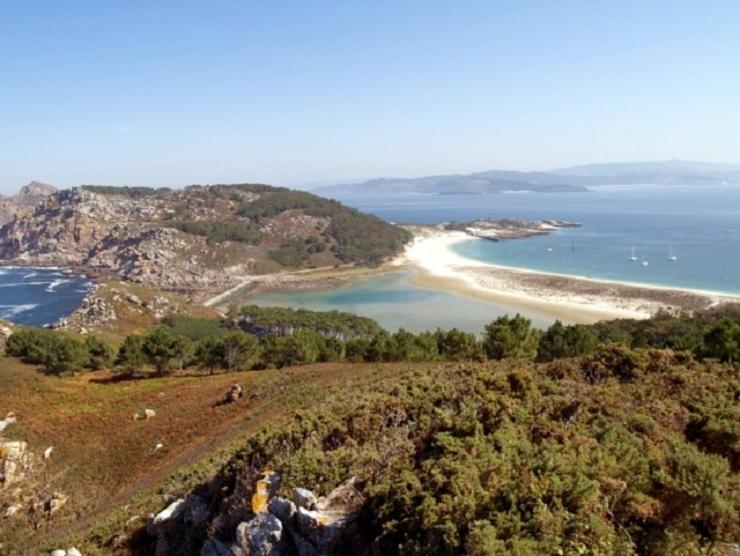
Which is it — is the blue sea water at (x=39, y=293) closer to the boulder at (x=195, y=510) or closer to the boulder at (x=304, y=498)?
the boulder at (x=195, y=510)

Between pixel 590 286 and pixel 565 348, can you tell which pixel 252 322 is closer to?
pixel 565 348

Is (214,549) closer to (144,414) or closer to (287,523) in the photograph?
(287,523)

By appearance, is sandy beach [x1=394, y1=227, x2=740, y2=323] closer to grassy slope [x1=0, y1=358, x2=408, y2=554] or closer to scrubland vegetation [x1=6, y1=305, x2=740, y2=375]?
scrubland vegetation [x1=6, y1=305, x2=740, y2=375]

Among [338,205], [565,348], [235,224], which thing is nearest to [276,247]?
[235,224]

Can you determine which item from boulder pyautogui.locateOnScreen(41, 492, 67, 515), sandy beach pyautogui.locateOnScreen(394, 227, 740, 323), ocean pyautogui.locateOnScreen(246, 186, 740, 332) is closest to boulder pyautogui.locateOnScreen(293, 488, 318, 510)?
boulder pyautogui.locateOnScreen(41, 492, 67, 515)

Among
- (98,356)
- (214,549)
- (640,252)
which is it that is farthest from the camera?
(640,252)

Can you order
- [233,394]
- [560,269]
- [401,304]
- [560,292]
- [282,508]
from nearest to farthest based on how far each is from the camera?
1. [282,508]
2. [233,394]
3. [560,292]
4. [401,304]
5. [560,269]

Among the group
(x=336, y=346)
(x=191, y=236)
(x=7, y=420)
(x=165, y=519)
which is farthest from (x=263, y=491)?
(x=191, y=236)
